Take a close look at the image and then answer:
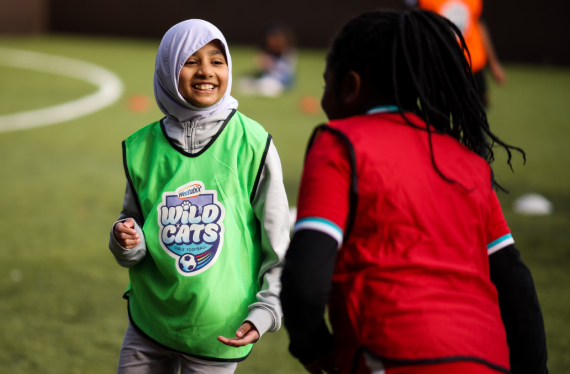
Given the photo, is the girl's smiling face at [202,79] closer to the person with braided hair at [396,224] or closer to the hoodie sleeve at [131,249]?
the hoodie sleeve at [131,249]

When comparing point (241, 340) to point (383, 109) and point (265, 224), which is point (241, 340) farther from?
point (383, 109)

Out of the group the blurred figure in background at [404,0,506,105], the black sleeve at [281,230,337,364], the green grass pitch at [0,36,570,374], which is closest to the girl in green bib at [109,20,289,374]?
the black sleeve at [281,230,337,364]

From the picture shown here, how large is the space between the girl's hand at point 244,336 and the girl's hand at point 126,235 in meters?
0.38

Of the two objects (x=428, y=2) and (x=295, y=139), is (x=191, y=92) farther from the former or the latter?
(x=295, y=139)

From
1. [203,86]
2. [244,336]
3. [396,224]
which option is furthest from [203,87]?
[396,224]

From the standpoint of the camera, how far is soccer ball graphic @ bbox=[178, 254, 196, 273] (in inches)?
71.6

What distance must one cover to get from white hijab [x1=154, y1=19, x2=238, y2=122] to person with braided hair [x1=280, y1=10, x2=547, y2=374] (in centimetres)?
60

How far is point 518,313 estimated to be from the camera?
1485 mm

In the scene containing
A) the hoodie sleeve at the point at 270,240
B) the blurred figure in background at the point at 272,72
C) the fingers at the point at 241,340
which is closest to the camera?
the fingers at the point at 241,340

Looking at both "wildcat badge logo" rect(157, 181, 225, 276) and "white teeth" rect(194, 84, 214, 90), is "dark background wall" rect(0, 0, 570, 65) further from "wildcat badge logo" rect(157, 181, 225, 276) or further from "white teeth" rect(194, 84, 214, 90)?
"wildcat badge logo" rect(157, 181, 225, 276)

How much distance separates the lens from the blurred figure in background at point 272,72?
477 inches

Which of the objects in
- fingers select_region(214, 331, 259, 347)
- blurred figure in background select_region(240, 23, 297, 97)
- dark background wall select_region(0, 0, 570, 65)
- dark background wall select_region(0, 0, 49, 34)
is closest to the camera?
fingers select_region(214, 331, 259, 347)

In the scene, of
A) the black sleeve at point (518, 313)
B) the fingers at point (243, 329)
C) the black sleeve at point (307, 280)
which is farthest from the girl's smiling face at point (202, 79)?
the black sleeve at point (518, 313)

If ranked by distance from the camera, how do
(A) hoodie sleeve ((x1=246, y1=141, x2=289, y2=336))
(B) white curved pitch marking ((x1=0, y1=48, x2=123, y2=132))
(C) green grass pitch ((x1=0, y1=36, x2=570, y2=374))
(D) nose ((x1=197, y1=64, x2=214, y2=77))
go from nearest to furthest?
(A) hoodie sleeve ((x1=246, y1=141, x2=289, y2=336)), (D) nose ((x1=197, y1=64, x2=214, y2=77)), (C) green grass pitch ((x1=0, y1=36, x2=570, y2=374)), (B) white curved pitch marking ((x1=0, y1=48, x2=123, y2=132))
